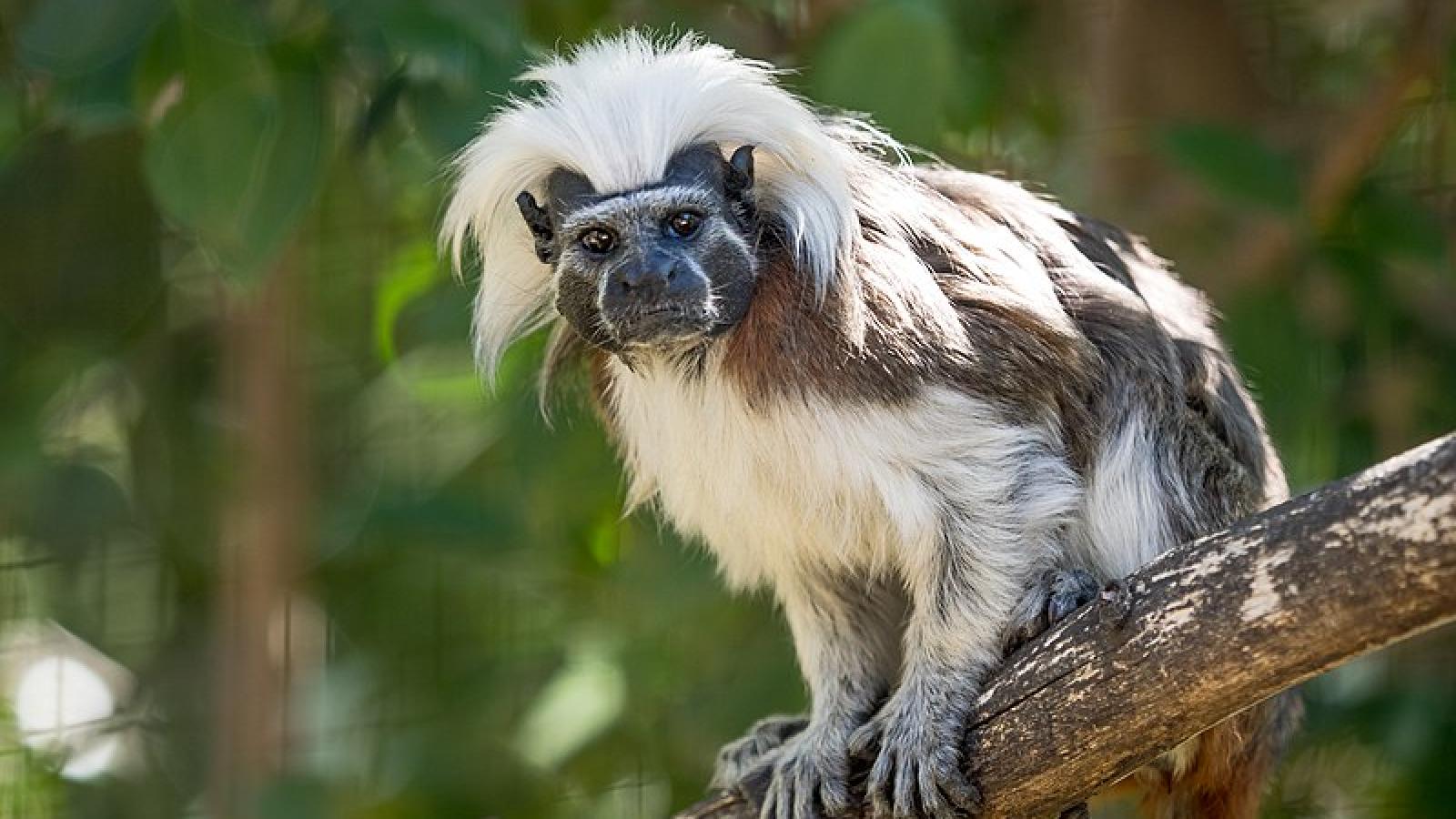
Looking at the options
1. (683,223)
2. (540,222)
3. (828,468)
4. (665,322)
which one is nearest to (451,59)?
(540,222)

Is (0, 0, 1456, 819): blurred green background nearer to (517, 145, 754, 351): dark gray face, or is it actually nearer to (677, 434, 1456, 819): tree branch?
(517, 145, 754, 351): dark gray face

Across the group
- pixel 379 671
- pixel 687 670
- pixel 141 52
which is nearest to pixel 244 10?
pixel 141 52

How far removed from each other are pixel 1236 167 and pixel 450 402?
211cm

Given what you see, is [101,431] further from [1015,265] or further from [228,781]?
[1015,265]

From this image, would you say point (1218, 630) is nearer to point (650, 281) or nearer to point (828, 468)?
point (828, 468)

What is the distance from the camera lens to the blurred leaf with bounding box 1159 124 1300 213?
4137mm

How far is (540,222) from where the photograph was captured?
3674mm

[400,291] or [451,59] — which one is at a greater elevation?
[400,291]

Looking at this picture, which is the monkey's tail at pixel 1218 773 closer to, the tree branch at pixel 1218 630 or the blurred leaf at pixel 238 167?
the tree branch at pixel 1218 630

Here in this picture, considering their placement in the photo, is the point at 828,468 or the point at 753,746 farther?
the point at 753,746

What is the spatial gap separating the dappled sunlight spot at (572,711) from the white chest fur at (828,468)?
4.10 ft

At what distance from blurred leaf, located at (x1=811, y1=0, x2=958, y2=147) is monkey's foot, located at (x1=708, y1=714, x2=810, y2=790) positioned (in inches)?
44.8

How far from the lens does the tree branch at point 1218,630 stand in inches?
100

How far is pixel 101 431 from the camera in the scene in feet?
19.5
